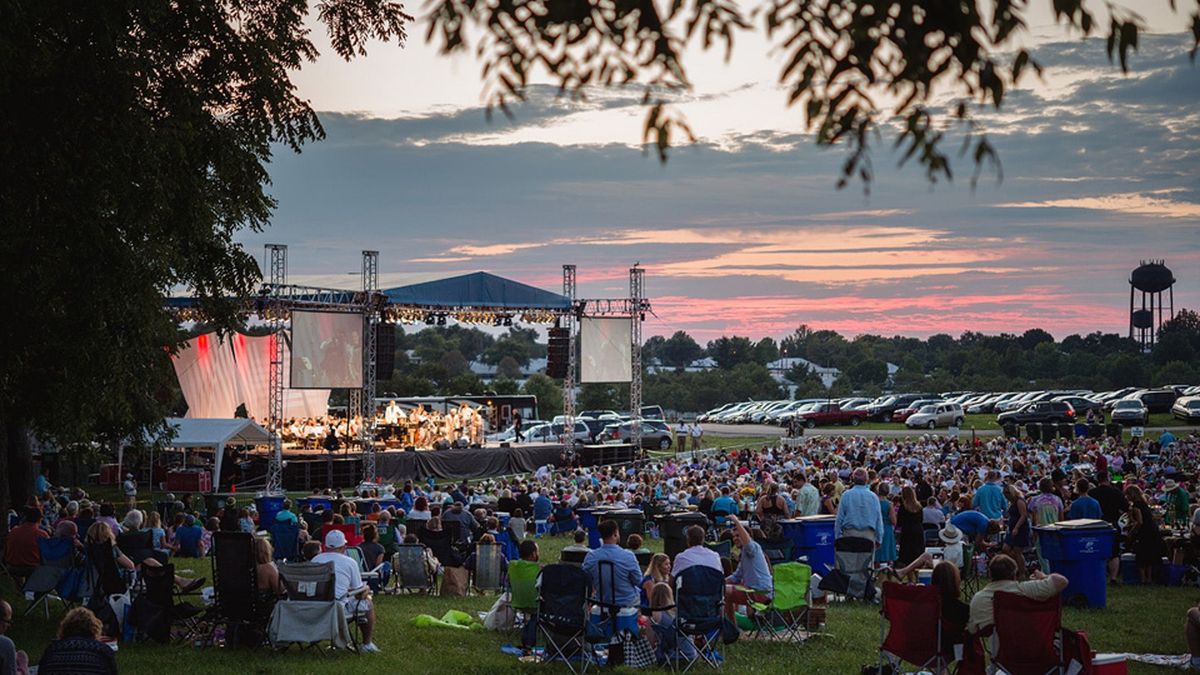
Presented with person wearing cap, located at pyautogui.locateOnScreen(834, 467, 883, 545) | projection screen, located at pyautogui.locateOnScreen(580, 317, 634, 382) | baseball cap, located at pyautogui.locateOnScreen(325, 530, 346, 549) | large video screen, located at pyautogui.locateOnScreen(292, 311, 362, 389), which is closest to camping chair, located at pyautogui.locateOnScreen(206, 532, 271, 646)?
baseball cap, located at pyautogui.locateOnScreen(325, 530, 346, 549)

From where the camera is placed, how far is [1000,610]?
8.51 metres

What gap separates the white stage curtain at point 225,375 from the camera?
4178cm

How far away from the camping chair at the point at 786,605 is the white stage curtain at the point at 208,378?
32.1m

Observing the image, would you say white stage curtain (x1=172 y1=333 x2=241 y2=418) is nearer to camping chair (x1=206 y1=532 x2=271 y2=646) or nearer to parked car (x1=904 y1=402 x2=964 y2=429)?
parked car (x1=904 y1=402 x2=964 y2=429)

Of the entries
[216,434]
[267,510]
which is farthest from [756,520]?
[216,434]

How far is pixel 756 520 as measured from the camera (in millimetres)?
16500

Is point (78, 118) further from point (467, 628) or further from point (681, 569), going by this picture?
point (681, 569)

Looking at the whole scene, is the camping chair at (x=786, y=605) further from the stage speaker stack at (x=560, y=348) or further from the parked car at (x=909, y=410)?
the parked car at (x=909, y=410)

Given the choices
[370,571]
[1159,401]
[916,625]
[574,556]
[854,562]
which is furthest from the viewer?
[1159,401]

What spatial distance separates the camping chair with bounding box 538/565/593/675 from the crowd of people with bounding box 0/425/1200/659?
0.98 ft

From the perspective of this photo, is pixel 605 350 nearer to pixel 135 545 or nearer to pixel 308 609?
pixel 135 545

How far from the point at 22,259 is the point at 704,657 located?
7.16 m

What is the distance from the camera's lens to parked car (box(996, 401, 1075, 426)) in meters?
53.9

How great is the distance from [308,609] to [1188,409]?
52.1 m
